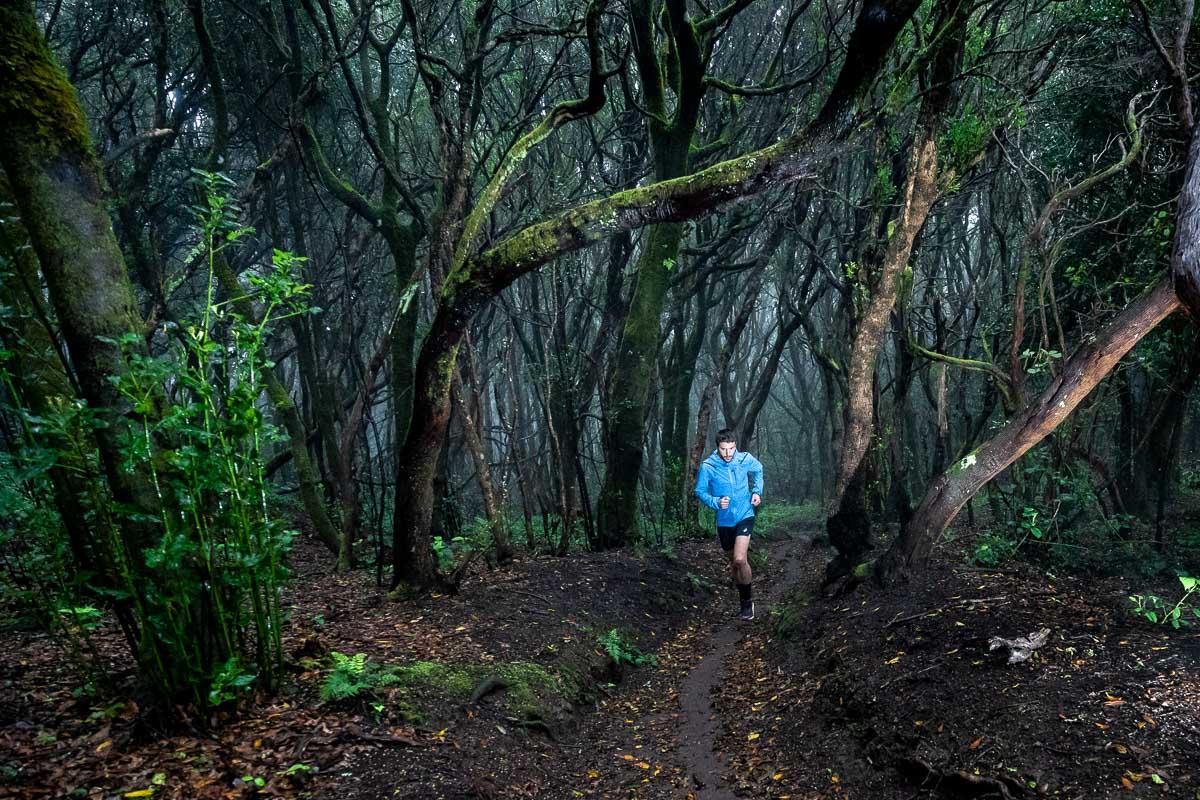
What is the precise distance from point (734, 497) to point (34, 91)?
717 centimetres

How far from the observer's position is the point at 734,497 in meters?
8.41

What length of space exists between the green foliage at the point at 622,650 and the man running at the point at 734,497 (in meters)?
1.75

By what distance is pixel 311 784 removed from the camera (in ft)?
11.7

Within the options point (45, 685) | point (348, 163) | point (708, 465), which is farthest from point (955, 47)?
point (348, 163)

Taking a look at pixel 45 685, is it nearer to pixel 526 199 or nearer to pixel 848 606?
pixel 848 606

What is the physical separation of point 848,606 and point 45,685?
6.13m

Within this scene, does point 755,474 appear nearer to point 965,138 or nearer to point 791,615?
point 791,615

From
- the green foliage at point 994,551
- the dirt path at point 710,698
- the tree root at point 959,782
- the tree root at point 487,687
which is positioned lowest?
the dirt path at point 710,698

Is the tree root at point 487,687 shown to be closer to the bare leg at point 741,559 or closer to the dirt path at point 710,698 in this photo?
the dirt path at point 710,698

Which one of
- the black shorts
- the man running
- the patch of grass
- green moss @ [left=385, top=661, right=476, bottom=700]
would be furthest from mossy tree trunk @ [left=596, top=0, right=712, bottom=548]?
green moss @ [left=385, top=661, right=476, bottom=700]

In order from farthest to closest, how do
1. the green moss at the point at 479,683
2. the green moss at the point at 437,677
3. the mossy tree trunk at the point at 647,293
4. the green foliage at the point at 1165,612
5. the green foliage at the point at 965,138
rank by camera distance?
the mossy tree trunk at the point at 647,293 < the green foliage at the point at 965,138 < the green moss at the point at 437,677 < the green moss at the point at 479,683 < the green foliage at the point at 1165,612

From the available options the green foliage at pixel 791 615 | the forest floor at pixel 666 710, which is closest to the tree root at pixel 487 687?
the forest floor at pixel 666 710

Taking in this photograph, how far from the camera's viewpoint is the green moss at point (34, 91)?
11.6 ft

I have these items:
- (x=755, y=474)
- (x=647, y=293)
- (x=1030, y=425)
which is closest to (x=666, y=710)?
(x=755, y=474)
